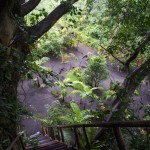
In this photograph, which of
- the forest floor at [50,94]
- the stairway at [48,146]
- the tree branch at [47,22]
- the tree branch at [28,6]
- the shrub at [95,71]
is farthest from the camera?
the shrub at [95,71]

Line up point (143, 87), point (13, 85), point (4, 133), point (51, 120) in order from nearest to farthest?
1. point (4, 133)
2. point (13, 85)
3. point (51, 120)
4. point (143, 87)

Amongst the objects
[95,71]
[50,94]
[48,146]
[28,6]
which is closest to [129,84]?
[48,146]

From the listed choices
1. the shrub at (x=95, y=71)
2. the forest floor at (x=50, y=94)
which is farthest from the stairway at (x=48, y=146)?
the shrub at (x=95, y=71)

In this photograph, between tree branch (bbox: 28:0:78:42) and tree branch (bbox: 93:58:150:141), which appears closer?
tree branch (bbox: 28:0:78:42)

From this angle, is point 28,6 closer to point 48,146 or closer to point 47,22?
point 47,22

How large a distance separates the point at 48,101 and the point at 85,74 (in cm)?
295

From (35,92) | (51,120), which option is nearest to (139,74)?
(51,120)

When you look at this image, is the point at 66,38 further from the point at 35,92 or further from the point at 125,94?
the point at 125,94

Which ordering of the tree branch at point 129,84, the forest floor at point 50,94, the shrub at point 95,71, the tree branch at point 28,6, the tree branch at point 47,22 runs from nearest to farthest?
the tree branch at point 28,6 → the tree branch at point 47,22 → the tree branch at point 129,84 → the forest floor at point 50,94 → the shrub at point 95,71

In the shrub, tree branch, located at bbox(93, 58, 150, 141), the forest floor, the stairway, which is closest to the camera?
the stairway

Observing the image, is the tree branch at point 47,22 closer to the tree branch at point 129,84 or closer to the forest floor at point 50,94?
the tree branch at point 129,84

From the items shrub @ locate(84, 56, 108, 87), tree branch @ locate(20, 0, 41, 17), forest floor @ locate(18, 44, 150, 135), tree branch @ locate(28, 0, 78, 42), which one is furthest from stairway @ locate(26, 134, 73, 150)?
shrub @ locate(84, 56, 108, 87)

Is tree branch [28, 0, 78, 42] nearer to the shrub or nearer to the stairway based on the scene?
the stairway

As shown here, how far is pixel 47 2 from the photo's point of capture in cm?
2059
